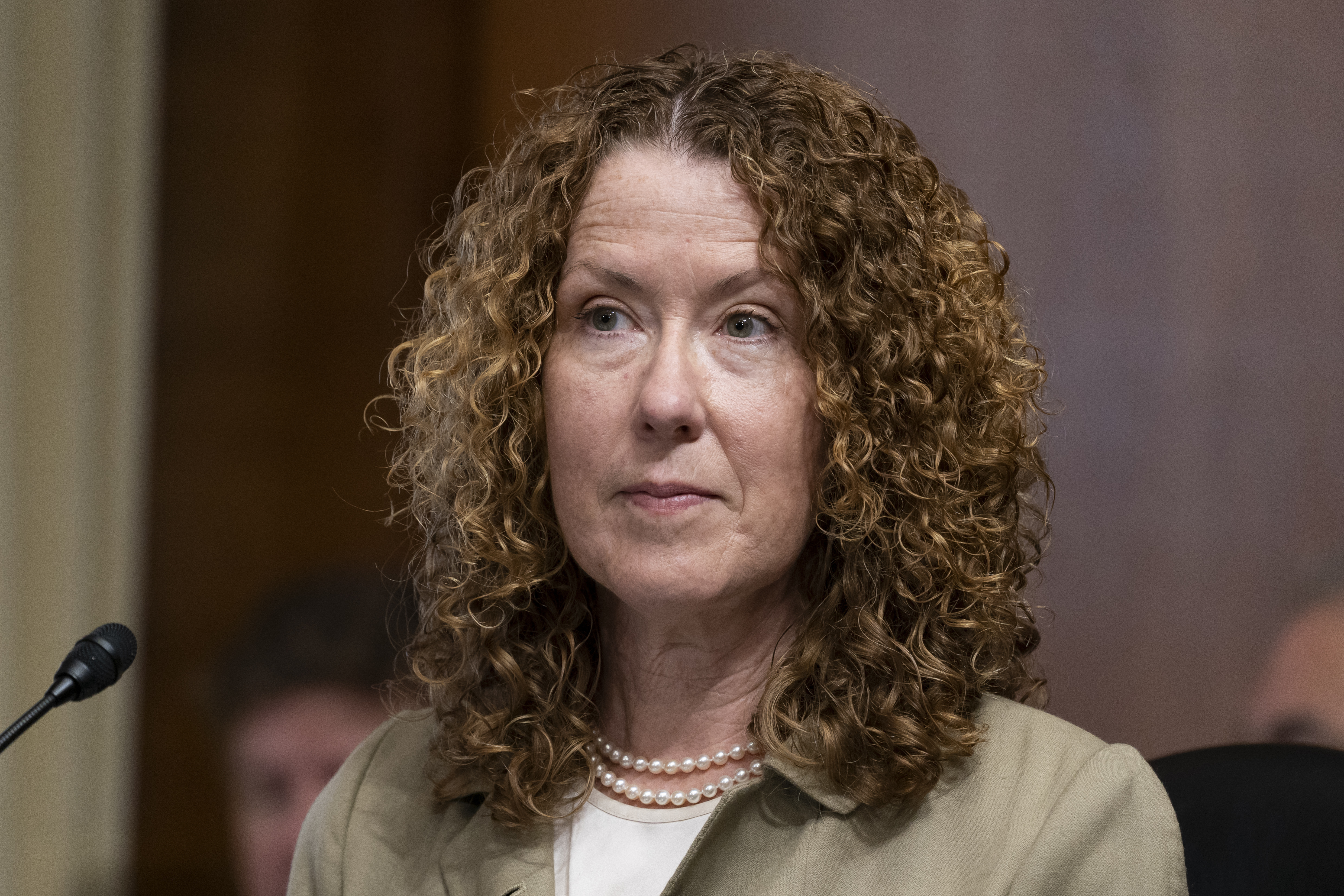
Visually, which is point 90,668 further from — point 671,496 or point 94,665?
point 671,496

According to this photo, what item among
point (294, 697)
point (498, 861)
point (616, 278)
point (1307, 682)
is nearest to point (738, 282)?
point (616, 278)

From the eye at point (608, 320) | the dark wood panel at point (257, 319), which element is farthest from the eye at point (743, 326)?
the dark wood panel at point (257, 319)

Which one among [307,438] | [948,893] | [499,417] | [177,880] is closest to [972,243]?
[499,417]

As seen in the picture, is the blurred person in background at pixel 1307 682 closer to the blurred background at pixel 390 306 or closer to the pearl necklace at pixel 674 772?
the blurred background at pixel 390 306

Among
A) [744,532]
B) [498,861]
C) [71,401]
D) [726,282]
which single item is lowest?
[71,401]

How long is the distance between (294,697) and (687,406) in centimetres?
184

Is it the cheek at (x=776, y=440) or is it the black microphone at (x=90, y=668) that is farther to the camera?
the cheek at (x=776, y=440)

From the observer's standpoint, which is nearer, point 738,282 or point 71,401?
point 738,282

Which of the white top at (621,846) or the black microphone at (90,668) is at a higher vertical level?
the black microphone at (90,668)

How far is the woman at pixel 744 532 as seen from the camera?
4.14 ft

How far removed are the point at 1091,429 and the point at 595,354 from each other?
121 cm

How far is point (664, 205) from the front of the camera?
4.22 feet

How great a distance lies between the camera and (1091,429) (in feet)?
7.31

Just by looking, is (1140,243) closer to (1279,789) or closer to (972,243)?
(972,243)
